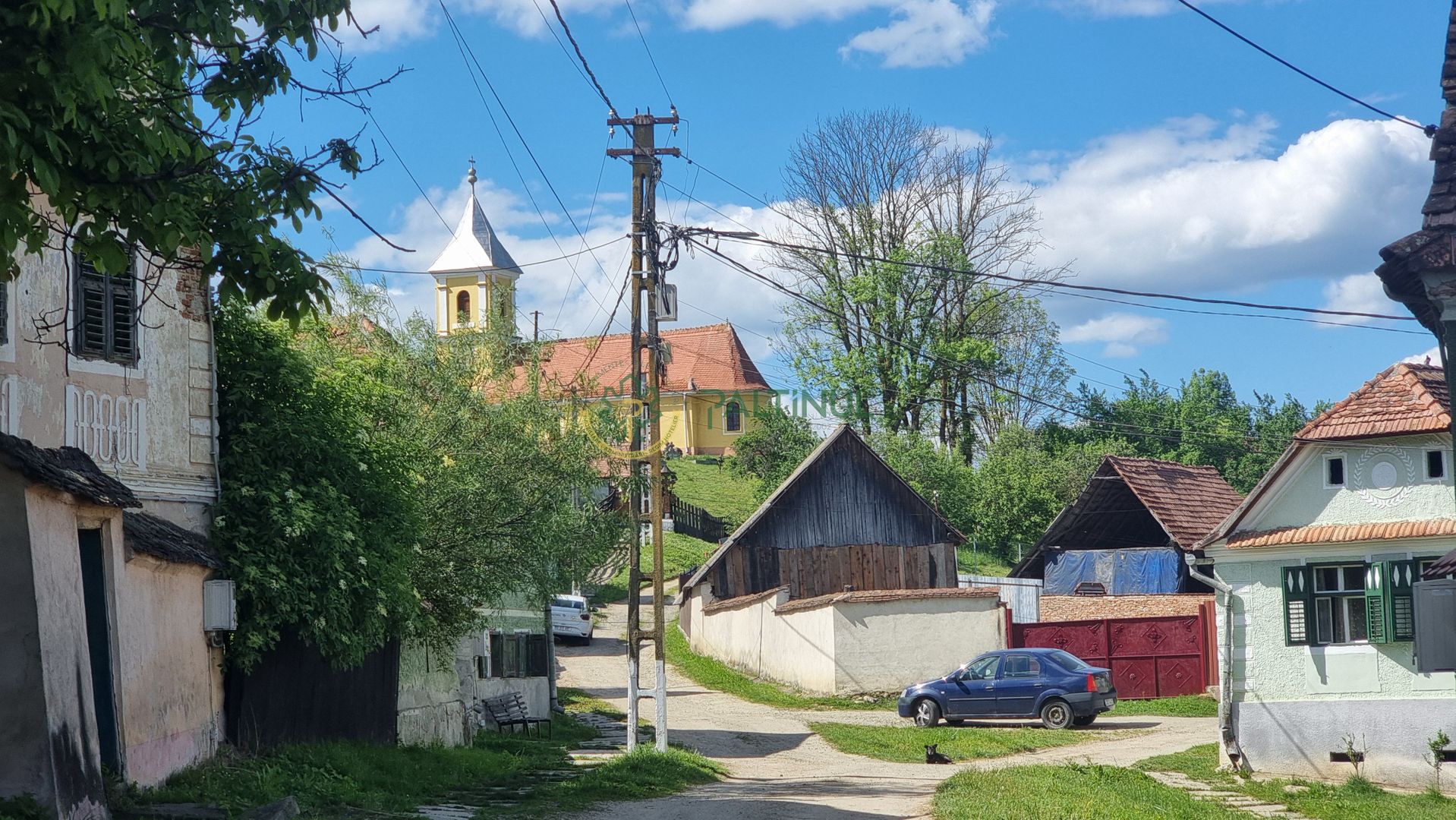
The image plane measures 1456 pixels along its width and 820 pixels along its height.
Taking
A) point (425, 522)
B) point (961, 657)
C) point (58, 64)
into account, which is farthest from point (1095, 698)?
point (58, 64)

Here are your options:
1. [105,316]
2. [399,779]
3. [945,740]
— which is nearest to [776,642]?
[945,740]

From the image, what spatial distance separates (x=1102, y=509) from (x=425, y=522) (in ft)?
77.4

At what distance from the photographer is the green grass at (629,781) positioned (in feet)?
48.5

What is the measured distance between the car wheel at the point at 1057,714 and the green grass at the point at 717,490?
28.6 metres

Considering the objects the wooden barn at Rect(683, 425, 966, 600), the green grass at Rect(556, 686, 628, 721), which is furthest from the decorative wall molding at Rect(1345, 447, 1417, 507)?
the wooden barn at Rect(683, 425, 966, 600)

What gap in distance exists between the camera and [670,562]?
4975cm

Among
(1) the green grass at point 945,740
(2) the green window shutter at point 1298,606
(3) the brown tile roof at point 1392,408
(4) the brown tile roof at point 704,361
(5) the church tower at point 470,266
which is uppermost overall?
(5) the church tower at point 470,266

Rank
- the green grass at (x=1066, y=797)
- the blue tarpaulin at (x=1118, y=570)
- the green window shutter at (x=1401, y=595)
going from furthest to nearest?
the blue tarpaulin at (x=1118, y=570) < the green window shutter at (x=1401, y=595) < the green grass at (x=1066, y=797)

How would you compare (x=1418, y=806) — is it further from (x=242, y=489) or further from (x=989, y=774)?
(x=242, y=489)

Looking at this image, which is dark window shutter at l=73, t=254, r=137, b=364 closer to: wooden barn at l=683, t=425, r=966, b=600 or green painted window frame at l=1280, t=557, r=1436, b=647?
green painted window frame at l=1280, t=557, r=1436, b=647

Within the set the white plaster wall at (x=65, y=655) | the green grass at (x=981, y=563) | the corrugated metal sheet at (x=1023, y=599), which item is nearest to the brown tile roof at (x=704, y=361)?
the green grass at (x=981, y=563)

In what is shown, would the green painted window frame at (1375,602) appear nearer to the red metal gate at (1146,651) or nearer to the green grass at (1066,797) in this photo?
the green grass at (1066,797)

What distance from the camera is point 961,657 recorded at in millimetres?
29109

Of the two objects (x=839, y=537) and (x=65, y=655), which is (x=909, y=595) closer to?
(x=839, y=537)
